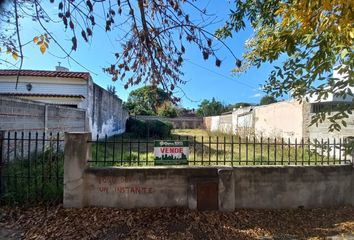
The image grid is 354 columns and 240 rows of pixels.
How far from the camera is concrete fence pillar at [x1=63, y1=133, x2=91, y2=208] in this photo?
556 centimetres

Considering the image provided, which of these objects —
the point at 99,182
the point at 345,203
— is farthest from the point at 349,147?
the point at 99,182

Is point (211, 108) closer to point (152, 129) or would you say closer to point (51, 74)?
point (152, 129)

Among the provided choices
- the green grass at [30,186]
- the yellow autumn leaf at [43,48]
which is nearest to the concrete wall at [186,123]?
the green grass at [30,186]

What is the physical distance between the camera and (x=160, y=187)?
19.0ft

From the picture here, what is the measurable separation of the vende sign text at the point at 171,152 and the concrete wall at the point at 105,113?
37.2 feet

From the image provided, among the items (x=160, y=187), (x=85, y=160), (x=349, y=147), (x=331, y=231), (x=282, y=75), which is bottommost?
(x=331, y=231)

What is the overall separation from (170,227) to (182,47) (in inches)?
125

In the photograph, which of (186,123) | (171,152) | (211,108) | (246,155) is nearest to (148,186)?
(171,152)

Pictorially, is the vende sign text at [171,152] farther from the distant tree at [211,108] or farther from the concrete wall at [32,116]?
the distant tree at [211,108]

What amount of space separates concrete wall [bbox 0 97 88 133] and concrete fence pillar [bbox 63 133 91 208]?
2.67m

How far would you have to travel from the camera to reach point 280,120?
1677cm

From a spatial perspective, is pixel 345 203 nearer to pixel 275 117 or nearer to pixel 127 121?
pixel 275 117

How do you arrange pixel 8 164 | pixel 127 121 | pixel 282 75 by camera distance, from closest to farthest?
pixel 282 75 → pixel 8 164 → pixel 127 121

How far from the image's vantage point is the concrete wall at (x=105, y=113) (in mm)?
17567
